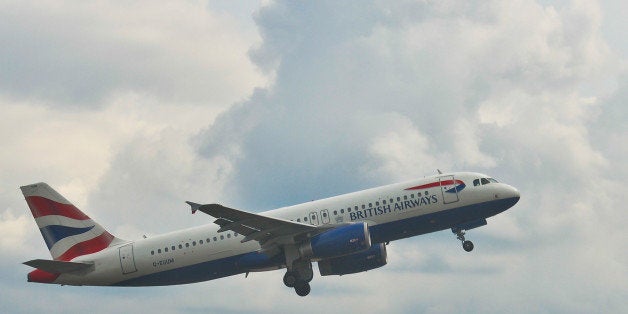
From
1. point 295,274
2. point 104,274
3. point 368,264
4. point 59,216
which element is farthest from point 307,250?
point 59,216

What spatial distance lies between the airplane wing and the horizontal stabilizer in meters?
11.9

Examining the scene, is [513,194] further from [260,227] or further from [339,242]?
[260,227]

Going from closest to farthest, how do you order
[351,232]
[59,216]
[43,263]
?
[351,232]
[43,263]
[59,216]

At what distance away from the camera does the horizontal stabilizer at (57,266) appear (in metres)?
61.5

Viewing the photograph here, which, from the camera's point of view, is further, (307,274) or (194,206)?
(307,274)

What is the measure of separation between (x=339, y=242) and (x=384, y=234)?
3294 mm

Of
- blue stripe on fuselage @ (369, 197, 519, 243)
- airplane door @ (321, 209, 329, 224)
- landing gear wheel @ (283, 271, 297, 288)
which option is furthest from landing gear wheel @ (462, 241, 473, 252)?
landing gear wheel @ (283, 271, 297, 288)

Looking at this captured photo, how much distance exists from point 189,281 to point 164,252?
2519 mm

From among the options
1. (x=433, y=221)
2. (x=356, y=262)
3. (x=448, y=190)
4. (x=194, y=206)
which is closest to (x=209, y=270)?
(x=356, y=262)

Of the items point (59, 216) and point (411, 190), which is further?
point (59, 216)

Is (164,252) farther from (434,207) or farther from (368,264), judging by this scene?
(434,207)

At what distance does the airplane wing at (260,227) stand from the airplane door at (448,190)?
7.44 m

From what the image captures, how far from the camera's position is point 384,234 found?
2356 inches

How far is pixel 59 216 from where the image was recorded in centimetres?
6694
